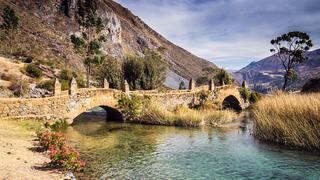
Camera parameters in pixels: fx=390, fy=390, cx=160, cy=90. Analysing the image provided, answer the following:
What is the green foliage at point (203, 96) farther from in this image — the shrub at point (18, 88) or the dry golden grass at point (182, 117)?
the shrub at point (18, 88)

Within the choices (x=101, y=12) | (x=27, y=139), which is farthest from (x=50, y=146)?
(x=101, y=12)

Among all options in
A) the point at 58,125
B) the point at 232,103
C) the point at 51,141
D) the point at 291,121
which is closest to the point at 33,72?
the point at 58,125

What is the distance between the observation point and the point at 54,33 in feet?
373

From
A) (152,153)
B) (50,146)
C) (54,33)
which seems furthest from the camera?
(54,33)

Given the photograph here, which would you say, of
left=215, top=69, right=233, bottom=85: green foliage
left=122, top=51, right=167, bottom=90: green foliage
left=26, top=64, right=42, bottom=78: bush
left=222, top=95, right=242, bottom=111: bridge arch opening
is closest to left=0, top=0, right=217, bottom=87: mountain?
left=215, top=69, right=233, bottom=85: green foliage

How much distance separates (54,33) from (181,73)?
81921 mm

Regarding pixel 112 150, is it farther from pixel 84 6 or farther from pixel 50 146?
pixel 84 6

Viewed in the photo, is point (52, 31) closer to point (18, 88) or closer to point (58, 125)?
point (18, 88)

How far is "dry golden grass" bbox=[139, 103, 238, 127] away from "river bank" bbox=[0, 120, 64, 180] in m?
13.2

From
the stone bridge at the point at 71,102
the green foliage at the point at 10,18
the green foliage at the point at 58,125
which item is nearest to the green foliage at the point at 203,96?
the stone bridge at the point at 71,102

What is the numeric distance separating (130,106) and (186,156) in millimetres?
16570

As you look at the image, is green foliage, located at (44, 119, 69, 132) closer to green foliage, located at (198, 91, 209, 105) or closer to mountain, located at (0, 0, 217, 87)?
green foliage, located at (198, 91, 209, 105)

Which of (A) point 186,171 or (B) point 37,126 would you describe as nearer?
(A) point 186,171

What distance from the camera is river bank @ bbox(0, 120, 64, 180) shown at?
14.1 metres
